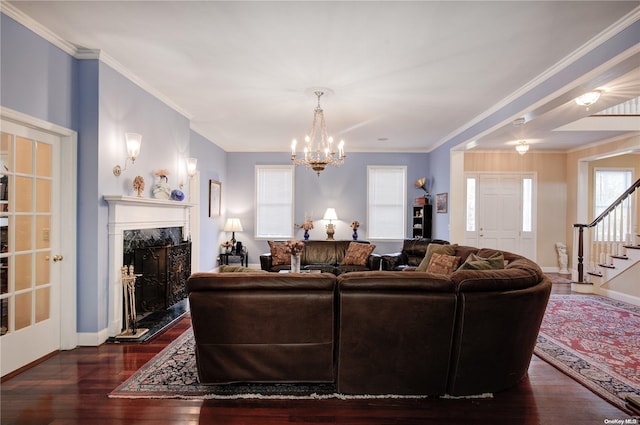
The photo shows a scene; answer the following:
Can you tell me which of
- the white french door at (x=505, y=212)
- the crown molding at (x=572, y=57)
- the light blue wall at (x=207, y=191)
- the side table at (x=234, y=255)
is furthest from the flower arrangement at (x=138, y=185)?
the white french door at (x=505, y=212)

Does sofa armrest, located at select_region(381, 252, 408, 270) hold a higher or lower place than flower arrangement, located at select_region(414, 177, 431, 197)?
lower

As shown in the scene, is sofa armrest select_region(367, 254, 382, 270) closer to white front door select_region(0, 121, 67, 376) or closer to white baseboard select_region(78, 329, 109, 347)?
white baseboard select_region(78, 329, 109, 347)

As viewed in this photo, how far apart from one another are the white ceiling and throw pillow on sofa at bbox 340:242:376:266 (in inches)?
88.1

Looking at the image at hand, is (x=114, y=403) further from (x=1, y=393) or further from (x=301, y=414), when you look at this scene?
(x=301, y=414)

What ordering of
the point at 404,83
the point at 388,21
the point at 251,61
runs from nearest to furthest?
the point at 388,21
the point at 251,61
the point at 404,83

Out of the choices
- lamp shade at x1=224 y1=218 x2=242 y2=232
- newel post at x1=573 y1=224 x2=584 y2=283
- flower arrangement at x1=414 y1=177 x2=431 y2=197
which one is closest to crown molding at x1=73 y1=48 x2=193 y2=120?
lamp shade at x1=224 y1=218 x2=242 y2=232

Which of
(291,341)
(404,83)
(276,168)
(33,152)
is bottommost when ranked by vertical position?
(291,341)

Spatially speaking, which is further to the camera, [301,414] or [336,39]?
[336,39]

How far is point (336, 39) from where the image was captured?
9.90 feet

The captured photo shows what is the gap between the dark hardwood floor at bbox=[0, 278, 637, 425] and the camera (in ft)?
7.15

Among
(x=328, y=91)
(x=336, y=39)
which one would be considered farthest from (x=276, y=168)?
(x=336, y=39)

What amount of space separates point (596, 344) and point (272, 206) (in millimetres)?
6228

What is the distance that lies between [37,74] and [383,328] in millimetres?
3489

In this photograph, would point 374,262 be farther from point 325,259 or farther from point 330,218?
point 330,218
